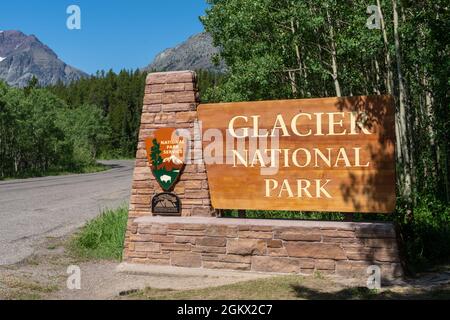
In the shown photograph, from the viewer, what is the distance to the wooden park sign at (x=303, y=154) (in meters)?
6.30

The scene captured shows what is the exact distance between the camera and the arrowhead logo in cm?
714

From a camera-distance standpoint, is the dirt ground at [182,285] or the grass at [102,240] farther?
the grass at [102,240]

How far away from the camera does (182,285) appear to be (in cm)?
619

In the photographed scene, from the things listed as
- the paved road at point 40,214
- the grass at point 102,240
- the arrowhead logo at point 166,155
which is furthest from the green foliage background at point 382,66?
the paved road at point 40,214

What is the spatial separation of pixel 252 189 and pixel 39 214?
745 centimetres

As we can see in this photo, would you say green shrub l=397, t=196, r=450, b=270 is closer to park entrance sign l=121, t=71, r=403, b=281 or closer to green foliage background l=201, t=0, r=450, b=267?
green foliage background l=201, t=0, r=450, b=267

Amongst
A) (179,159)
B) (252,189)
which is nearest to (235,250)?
(252,189)

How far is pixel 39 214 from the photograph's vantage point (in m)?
12.2

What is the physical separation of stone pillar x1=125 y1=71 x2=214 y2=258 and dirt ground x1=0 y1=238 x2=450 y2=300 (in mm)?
921

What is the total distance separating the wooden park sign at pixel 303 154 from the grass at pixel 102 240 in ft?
7.04

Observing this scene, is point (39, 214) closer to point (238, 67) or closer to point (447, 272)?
point (238, 67)

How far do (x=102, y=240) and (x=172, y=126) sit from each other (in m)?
2.72

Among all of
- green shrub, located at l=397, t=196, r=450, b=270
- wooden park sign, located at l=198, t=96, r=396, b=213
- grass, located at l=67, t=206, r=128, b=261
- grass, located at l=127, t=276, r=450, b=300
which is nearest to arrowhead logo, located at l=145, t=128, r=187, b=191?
wooden park sign, located at l=198, t=96, r=396, b=213

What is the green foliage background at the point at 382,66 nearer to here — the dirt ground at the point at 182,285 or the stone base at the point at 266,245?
the stone base at the point at 266,245
